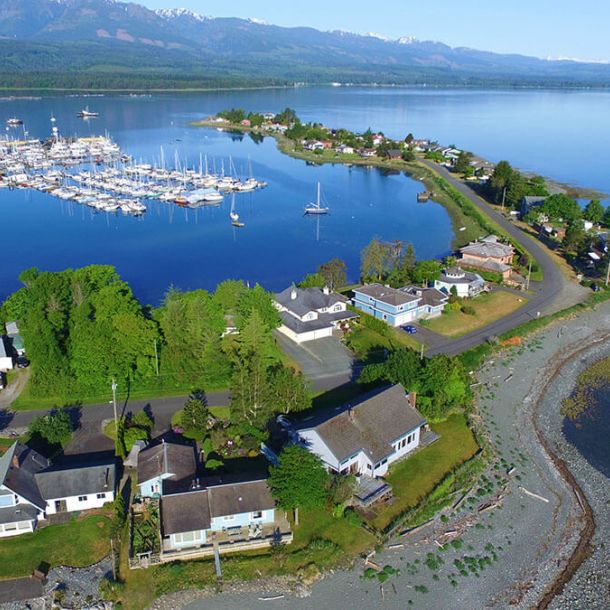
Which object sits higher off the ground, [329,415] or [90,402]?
[329,415]

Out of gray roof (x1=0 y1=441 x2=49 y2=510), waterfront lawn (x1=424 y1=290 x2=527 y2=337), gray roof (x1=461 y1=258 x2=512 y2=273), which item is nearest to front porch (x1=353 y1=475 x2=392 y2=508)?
gray roof (x1=0 y1=441 x2=49 y2=510)

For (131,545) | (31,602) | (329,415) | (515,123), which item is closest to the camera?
(31,602)

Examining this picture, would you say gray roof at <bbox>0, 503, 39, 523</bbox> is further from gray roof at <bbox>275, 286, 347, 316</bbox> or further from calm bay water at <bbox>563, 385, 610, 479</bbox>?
calm bay water at <bbox>563, 385, 610, 479</bbox>

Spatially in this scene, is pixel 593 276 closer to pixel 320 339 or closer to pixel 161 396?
pixel 320 339

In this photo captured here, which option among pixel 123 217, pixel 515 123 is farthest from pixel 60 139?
pixel 515 123

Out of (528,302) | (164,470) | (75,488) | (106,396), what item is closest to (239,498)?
(164,470)
